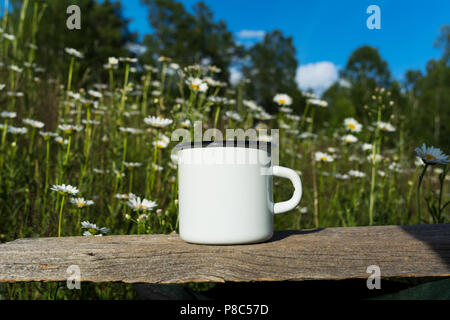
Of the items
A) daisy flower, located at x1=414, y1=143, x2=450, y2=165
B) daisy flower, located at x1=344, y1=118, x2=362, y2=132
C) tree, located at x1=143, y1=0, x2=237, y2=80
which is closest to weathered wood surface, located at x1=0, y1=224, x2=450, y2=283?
daisy flower, located at x1=414, y1=143, x2=450, y2=165

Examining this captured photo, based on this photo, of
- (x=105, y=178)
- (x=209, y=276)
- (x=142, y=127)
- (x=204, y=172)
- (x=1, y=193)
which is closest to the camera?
(x=209, y=276)

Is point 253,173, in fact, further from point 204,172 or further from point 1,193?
point 1,193

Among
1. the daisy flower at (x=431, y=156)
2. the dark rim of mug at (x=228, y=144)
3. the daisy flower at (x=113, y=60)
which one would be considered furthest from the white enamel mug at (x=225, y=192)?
the daisy flower at (x=113, y=60)

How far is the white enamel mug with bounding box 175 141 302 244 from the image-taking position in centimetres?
107

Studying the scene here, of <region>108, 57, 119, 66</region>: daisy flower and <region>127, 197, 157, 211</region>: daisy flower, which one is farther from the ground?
<region>108, 57, 119, 66</region>: daisy flower

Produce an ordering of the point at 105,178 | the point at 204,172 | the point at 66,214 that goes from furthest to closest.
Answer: the point at 105,178
the point at 66,214
the point at 204,172

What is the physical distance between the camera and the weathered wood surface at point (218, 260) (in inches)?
39.5

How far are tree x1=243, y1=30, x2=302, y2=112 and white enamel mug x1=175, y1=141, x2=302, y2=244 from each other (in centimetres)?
2678

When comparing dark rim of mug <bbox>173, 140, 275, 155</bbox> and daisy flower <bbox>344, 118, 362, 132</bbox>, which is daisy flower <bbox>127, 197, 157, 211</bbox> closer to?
dark rim of mug <bbox>173, 140, 275, 155</bbox>

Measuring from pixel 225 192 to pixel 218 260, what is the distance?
0.60 feet

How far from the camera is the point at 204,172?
42.7 inches
